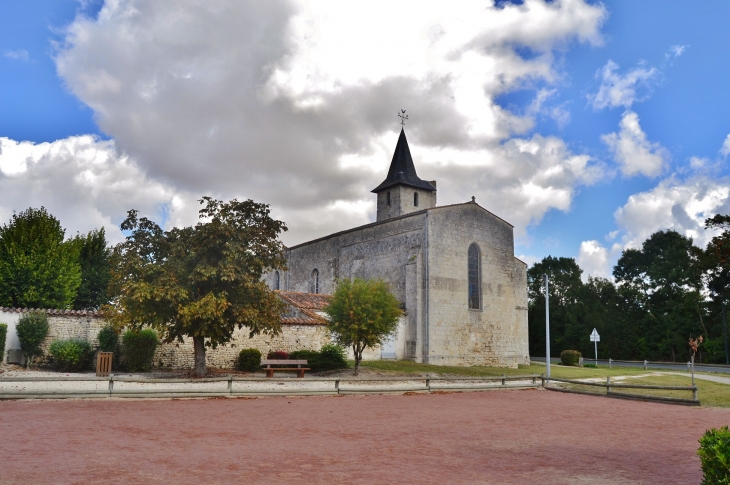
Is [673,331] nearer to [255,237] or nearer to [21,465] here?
[255,237]

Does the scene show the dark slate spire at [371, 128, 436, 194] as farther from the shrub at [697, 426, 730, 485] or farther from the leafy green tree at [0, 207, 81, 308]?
the shrub at [697, 426, 730, 485]

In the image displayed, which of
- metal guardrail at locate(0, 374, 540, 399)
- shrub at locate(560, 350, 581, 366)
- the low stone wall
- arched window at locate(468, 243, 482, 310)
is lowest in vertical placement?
shrub at locate(560, 350, 581, 366)

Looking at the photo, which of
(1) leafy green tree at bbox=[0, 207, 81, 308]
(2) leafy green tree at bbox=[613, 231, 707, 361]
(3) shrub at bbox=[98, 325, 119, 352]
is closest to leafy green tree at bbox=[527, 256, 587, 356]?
(2) leafy green tree at bbox=[613, 231, 707, 361]

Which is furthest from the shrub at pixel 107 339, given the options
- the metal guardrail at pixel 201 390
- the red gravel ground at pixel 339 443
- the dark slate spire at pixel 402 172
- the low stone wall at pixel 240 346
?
the dark slate spire at pixel 402 172

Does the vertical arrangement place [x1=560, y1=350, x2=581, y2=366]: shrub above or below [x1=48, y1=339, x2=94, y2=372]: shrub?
below

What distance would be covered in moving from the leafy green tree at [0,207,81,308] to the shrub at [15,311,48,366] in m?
12.5

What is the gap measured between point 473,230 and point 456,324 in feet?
20.9

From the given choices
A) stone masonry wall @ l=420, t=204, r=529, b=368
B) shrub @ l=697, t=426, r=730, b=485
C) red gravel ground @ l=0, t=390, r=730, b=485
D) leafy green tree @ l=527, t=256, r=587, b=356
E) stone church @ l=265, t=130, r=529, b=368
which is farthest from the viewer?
leafy green tree @ l=527, t=256, r=587, b=356

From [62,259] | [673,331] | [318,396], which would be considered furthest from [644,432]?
[673,331]

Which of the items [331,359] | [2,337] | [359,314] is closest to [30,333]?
[2,337]

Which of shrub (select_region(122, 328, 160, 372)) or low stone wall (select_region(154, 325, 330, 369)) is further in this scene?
low stone wall (select_region(154, 325, 330, 369))

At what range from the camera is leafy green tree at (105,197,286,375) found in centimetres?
2002

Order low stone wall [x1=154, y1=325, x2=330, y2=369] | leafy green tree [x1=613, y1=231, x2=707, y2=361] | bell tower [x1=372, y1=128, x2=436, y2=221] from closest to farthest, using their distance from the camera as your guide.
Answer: low stone wall [x1=154, y1=325, x2=330, y2=369]
bell tower [x1=372, y1=128, x2=436, y2=221]
leafy green tree [x1=613, y1=231, x2=707, y2=361]

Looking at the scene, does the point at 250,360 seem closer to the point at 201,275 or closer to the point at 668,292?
the point at 201,275
